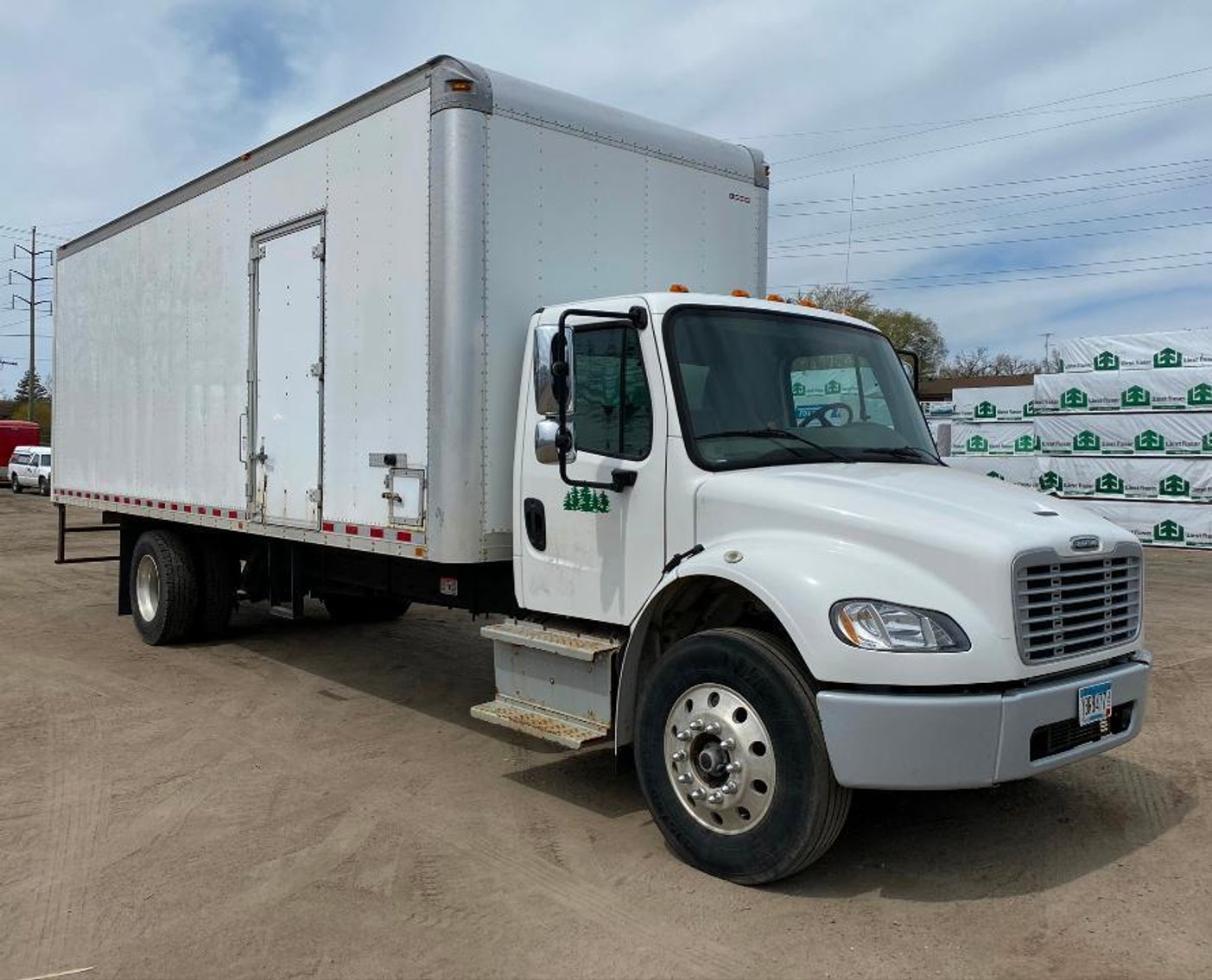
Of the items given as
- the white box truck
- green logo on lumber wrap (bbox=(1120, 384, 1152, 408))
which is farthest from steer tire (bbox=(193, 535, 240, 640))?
green logo on lumber wrap (bbox=(1120, 384, 1152, 408))

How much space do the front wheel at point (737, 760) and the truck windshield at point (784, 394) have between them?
0.94 meters

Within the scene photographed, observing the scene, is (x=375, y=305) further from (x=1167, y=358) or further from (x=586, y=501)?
(x=1167, y=358)

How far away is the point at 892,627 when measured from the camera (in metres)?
3.89

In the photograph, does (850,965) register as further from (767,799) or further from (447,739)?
(447,739)

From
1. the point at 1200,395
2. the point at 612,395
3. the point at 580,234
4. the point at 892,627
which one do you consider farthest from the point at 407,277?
the point at 1200,395

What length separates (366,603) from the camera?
1059 centimetres

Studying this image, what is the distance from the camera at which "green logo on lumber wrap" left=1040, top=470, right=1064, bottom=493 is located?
1902cm

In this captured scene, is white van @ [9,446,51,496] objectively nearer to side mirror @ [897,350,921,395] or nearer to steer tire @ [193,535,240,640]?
steer tire @ [193,535,240,640]

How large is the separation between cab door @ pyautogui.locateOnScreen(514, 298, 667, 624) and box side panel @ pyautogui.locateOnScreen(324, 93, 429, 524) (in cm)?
75

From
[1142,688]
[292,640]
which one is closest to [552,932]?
[1142,688]

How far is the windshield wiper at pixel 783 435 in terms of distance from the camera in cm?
484

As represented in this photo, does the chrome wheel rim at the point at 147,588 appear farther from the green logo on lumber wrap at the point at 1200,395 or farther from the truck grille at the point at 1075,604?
the green logo on lumber wrap at the point at 1200,395

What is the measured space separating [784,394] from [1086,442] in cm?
1558

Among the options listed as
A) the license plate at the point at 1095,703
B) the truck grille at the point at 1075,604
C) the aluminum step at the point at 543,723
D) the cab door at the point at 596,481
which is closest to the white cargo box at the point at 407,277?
the cab door at the point at 596,481
